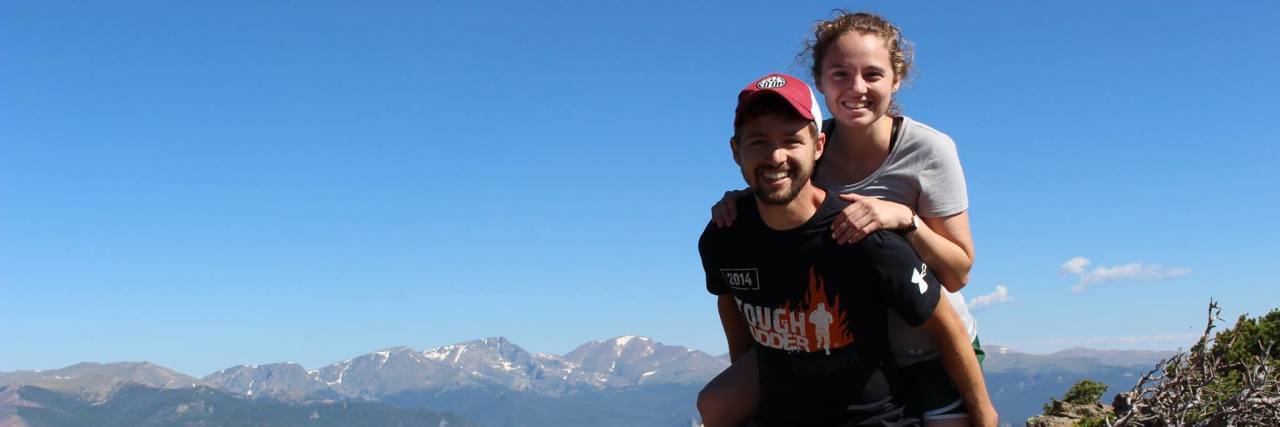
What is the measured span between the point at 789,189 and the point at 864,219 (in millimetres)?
339

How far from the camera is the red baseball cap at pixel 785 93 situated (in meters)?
4.39

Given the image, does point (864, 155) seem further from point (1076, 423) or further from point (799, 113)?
point (1076, 423)

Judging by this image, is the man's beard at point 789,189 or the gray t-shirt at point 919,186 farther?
the gray t-shirt at point 919,186

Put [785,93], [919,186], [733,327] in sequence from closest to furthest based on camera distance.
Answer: [785,93] → [919,186] → [733,327]

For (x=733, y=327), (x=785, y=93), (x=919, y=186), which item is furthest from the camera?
(x=733, y=327)

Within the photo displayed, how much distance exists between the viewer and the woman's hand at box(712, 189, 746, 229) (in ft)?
16.0

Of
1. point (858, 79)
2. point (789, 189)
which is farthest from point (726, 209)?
point (858, 79)

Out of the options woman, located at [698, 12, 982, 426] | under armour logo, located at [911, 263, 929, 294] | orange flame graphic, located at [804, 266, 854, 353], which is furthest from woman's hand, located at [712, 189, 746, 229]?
under armour logo, located at [911, 263, 929, 294]

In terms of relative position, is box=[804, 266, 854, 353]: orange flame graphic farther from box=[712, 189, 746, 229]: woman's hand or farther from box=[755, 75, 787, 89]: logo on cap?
box=[755, 75, 787, 89]: logo on cap

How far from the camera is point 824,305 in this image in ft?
15.3

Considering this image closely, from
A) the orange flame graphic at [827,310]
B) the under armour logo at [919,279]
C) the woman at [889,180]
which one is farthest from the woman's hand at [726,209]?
the under armour logo at [919,279]

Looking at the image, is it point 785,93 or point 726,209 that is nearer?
point 785,93

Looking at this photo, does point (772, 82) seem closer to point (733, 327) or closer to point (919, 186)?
point (919, 186)

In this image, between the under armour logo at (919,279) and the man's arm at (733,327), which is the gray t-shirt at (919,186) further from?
the man's arm at (733,327)
